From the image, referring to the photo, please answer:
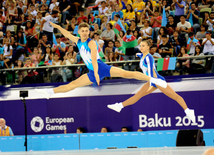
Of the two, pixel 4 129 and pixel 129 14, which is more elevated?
pixel 129 14

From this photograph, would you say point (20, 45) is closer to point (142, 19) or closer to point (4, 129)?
point (4, 129)

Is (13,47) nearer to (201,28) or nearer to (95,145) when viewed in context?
(95,145)

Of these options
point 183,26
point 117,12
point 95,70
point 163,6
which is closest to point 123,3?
point 117,12

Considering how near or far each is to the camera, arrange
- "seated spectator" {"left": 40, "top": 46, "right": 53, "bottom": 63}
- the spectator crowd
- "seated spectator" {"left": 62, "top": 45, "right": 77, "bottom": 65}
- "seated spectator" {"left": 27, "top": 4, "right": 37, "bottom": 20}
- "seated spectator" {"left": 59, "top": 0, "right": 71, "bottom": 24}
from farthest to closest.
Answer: "seated spectator" {"left": 27, "top": 4, "right": 37, "bottom": 20}
"seated spectator" {"left": 59, "top": 0, "right": 71, "bottom": 24}
"seated spectator" {"left": 40, "top": 46, "right": 53, "bottom": 63}
"seated spectator" {"left": 62, "top": 45, "right": 77, "bottom": 65}
the spectator crowd

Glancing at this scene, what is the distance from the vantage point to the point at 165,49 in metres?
10.8

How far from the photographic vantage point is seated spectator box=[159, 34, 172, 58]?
420 inches

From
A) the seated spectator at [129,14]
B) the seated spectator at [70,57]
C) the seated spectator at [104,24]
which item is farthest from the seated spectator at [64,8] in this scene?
the seated spectator at [70,57]

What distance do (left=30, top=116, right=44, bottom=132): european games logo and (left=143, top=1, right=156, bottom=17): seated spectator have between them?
6.22m

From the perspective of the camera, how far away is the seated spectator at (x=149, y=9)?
12655 millimetres

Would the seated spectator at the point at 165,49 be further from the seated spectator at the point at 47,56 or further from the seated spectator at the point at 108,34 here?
the seated spectator at the point at 47,56

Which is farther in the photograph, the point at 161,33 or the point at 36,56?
the point at 36,56

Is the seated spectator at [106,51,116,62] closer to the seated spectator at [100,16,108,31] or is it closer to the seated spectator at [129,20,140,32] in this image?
the seated spectator at [129,20,140,32]

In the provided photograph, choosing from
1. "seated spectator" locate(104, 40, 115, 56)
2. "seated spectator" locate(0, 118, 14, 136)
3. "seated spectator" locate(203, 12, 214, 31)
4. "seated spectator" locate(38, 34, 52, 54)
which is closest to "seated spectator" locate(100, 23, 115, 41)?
"seated spectator" locate(104, 40, 115, 56)

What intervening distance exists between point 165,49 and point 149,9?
8.87 feet
